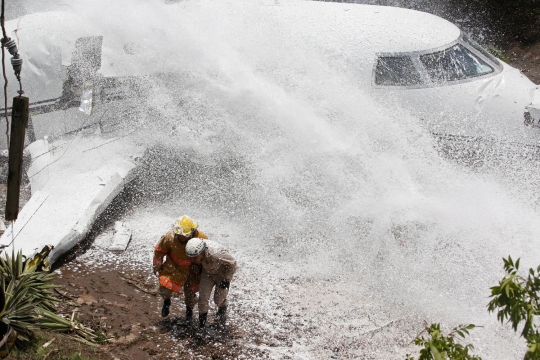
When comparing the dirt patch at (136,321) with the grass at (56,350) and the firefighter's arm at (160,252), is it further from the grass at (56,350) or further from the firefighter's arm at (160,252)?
the firefighter's arm at (160,252)

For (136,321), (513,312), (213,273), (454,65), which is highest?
(513,312)

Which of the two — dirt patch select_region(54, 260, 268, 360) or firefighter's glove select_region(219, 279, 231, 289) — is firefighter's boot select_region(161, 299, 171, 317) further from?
firefighter's glove select_region(219, 279, 231, 289)

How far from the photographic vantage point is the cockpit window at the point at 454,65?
26.5 ft

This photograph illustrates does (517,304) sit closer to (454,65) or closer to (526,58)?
(454,65)

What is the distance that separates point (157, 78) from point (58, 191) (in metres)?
2.47

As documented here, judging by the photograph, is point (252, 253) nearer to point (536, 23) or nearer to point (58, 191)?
point (58, 191)

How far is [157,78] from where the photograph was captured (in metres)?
8.15

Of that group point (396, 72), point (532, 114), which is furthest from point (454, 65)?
point (532, 114)

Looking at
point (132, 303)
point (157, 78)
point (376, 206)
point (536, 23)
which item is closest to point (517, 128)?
point (376, 206)

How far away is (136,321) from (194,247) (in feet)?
3.09

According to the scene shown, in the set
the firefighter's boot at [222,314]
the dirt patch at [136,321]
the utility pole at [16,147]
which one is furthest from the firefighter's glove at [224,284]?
the utility pole at [16,147]

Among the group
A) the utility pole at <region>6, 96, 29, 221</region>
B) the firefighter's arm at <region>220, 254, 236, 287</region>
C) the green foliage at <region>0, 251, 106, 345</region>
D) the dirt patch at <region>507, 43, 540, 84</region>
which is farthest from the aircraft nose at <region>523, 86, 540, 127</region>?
the utility pole at <region>6, 96, 29, 221</region>

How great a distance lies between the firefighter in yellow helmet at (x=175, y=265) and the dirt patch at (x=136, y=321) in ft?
0.74

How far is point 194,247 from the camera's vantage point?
16.0ft
